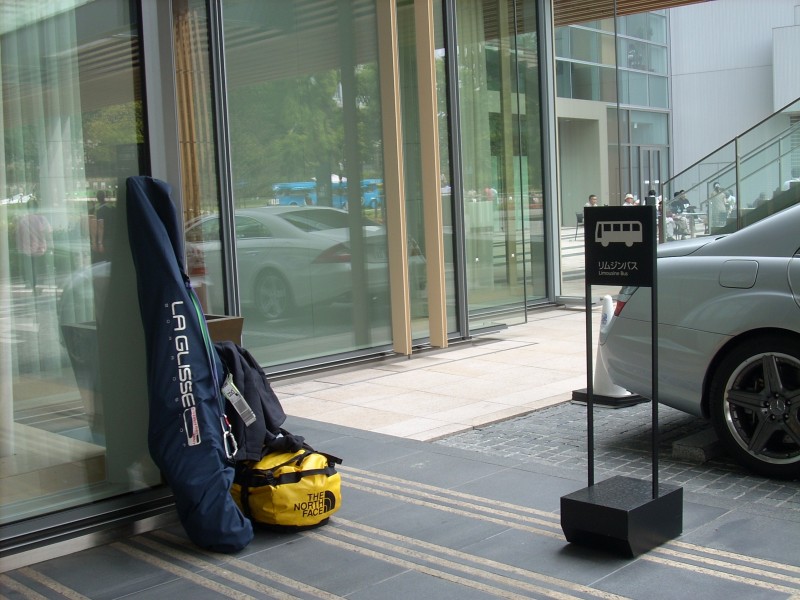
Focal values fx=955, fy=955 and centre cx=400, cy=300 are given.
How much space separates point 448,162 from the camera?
11.0 metres

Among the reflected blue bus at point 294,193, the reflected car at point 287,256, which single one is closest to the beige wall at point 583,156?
the reflected car at point 287,256

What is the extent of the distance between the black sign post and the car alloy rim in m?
1.10

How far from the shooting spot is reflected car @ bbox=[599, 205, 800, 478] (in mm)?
5379

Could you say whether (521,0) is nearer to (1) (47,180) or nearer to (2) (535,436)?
(2) (535,436)

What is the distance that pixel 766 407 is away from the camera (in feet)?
17.8

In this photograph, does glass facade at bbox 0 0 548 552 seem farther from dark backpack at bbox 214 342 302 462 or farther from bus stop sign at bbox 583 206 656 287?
bus stop sign at bbox 583 206 656 287

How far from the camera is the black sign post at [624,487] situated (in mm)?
4359

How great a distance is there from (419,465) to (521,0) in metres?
9.23

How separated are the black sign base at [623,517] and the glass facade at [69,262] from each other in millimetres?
2269

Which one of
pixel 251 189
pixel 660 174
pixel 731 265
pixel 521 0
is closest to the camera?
pixel 731 265

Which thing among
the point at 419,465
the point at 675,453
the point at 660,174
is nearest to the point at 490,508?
the point at 419,465

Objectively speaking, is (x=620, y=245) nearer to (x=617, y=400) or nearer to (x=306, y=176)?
(x=617, y=400)

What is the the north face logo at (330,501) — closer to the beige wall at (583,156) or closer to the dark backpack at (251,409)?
the dark backpack at (251,409)

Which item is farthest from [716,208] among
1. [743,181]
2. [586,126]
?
[586,126]
